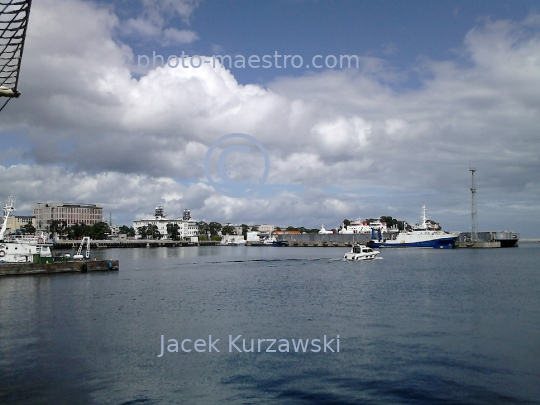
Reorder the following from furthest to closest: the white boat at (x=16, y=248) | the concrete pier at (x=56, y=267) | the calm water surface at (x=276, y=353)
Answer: the white boat at (x=16, y=248) < the concrete pier at (x=56, y=267) < the calm water surface at (x=276, y=353)

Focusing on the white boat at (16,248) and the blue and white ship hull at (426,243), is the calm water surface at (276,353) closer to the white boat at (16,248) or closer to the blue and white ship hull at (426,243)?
the white boat at (16,248)

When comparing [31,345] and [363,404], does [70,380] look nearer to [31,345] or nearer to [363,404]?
[31,345]

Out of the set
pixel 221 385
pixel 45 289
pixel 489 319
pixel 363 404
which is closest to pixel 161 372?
pixel 221 385

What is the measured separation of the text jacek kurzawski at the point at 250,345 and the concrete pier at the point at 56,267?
49.1 m

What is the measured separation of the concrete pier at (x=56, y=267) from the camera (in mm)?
67875

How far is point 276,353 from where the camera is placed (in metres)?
25.1

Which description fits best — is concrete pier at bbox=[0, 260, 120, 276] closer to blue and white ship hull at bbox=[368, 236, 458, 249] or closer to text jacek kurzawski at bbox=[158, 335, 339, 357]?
text jacek kurzawski at bbox=[158, 335, 339, 357]

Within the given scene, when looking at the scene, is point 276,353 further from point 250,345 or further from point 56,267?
point 56,267

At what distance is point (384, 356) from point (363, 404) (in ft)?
21.3

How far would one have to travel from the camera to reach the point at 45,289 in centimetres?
5419

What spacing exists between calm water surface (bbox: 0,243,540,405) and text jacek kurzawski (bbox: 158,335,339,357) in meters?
0.56

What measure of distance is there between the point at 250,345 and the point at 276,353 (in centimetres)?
213

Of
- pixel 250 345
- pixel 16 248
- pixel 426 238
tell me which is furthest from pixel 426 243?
pixel 250 345

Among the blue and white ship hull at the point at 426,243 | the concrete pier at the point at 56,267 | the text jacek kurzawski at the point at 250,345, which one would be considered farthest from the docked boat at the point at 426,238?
the text jacek kurzawski at the point at 250,345
